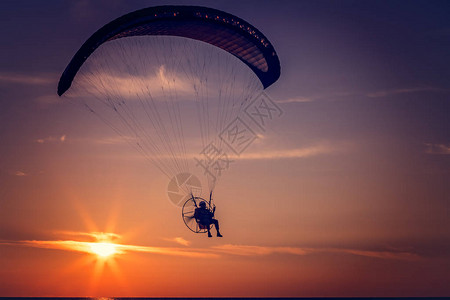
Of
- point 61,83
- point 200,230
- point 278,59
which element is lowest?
point 200,230

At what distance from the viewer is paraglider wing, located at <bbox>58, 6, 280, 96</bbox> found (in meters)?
29.0

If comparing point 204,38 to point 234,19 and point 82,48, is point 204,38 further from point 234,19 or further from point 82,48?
point 82,48

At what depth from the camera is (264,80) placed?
3453 centimetres

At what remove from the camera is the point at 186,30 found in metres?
31.4

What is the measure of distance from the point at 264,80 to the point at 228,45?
124 inches

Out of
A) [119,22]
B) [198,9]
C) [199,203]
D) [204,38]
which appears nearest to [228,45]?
[204,38]

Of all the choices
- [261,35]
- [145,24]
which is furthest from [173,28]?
[261,35]

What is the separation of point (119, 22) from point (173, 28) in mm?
2992

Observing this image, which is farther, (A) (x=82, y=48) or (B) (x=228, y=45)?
(B) (x=228, y=45)

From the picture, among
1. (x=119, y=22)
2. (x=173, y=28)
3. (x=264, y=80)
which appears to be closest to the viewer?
(x=119, y=22)

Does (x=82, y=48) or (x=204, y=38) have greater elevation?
(x=204, y=38)

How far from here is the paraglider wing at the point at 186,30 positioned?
95.3ft

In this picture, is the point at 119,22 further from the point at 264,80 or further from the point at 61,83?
the point at 264,80

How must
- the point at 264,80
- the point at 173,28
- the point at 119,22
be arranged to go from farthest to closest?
the point at 264,80, the point at 173,28, the point at 119,22
